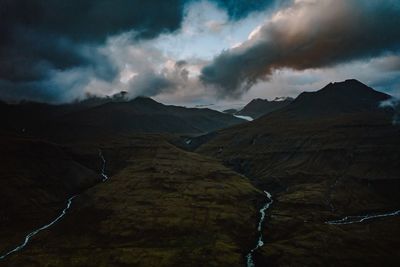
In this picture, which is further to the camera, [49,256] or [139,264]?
[49,256]

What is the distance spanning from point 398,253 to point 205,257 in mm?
90534

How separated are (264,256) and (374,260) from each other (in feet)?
160

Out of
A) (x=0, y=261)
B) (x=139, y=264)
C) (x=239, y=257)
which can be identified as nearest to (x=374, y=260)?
(x=239, y=257)

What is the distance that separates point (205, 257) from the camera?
18538 centimetres

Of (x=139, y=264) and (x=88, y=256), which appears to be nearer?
(x=139, y=264)

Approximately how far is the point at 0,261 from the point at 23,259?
32.4ft

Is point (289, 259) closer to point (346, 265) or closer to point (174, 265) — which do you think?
point (346, 265)

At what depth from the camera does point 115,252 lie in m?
192

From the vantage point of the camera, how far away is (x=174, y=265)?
17625 cm

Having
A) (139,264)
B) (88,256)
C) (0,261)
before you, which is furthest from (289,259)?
(0,261)

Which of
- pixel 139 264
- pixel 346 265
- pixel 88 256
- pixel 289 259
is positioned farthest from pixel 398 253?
pixel 88 256

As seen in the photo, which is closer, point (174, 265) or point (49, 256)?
point (174, 265)

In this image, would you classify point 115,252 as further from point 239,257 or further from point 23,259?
point 239,257

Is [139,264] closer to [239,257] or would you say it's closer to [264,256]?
[239,257]
